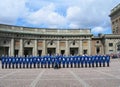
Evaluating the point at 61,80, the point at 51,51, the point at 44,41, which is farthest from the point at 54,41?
the point at 61,80

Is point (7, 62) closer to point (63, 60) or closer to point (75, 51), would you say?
point (63, 60)

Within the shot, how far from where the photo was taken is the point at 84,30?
233 ft

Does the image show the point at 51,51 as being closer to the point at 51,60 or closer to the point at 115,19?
the point at 115,19

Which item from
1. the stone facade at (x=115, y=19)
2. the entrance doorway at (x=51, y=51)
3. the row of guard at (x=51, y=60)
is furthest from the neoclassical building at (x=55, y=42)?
the row of guard at (x=51, y=60)

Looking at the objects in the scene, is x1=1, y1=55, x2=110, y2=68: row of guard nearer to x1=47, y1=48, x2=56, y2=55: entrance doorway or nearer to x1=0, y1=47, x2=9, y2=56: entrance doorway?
x1=0, y1=47, x2=9, y2=56: entrance doorway

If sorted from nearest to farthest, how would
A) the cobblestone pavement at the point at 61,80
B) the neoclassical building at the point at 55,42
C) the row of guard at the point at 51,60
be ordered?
the cobblestone pavement at the point at 61,80
the row of guard at the point at 51,60
the neoclassical building at the point at 55,42

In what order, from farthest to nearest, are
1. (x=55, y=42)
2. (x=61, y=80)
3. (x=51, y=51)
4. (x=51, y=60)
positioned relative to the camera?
(x=51, y=51), (x=55, y=42), (x=51, y=60), (x=61, y=80)

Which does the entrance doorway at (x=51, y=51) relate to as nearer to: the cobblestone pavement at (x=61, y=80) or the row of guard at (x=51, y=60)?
the row of guard at (x=51, y=60)

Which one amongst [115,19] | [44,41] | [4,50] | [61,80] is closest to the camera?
[61,80]

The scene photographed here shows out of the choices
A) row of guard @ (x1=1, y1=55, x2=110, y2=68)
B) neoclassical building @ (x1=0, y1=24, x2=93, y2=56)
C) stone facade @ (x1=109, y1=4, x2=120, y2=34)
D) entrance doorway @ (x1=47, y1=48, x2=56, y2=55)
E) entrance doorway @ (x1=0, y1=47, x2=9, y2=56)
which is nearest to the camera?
→ row of guard @ (x1=1, y1=55, x2=110, y2=68)

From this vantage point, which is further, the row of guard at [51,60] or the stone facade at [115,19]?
the stone facade at [115,19]

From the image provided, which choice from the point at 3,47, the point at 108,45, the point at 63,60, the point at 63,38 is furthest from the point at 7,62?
the point at 108,45

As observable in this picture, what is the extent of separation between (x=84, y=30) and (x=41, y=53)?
1340 cm

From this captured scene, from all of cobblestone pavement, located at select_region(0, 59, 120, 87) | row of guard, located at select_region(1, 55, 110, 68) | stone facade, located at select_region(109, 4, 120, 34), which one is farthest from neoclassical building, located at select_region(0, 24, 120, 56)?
cobblestone pavement, located at select_region(0, 59, 120, 87)
